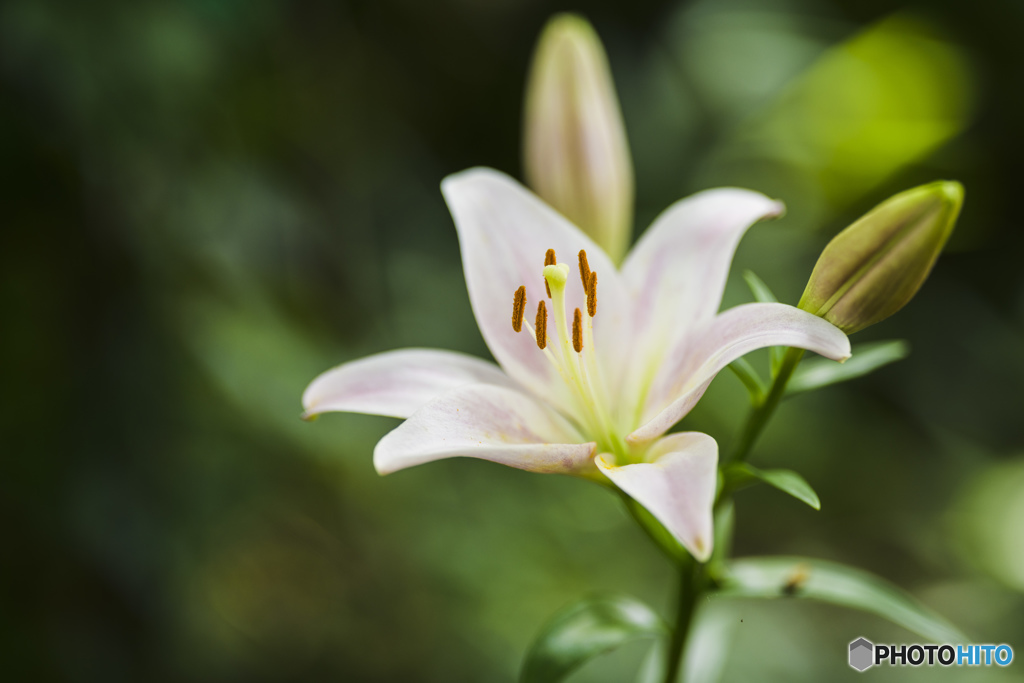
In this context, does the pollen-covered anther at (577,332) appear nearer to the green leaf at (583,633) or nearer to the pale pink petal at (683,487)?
the pale pink petal at (683,487)

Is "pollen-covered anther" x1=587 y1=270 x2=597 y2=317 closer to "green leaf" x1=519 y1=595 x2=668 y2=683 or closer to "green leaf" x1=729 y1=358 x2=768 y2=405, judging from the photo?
"green leaf" x1=729 y1=358 x2=768 y2=405

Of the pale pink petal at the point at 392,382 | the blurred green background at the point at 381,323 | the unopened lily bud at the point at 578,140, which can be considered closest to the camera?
the pale pink petal at the point at 392,382

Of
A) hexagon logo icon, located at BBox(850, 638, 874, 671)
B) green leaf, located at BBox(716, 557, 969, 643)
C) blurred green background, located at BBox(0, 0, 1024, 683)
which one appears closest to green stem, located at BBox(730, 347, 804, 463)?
green leaf, located at BBox(716, 557, 969, 643)

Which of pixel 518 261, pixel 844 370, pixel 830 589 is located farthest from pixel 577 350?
pixel 830 589

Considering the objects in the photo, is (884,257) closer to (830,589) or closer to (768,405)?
(768,405)

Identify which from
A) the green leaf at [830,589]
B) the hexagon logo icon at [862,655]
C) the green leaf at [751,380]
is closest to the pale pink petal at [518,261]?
the green leaf at [751,380]
